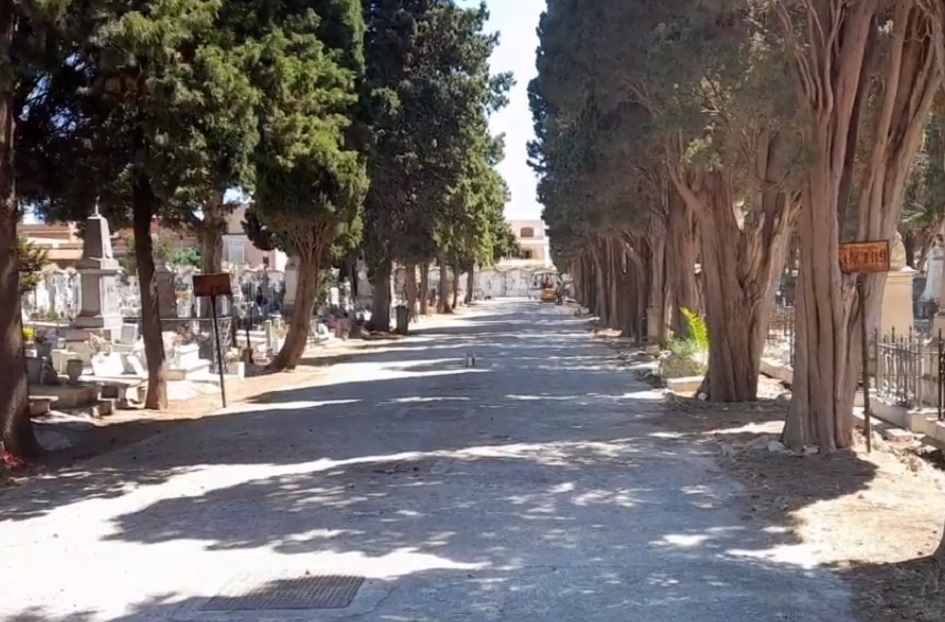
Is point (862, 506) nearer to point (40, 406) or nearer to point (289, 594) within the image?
point (289, 594)

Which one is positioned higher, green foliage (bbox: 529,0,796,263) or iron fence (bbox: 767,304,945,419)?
green foliage (bbox: 529,0,796,263)

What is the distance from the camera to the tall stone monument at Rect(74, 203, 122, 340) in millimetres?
25547

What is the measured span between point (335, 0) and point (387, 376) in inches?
330

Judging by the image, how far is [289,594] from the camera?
6.54m

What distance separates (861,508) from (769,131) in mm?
6726

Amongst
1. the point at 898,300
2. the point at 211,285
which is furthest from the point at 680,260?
the point at 211,285

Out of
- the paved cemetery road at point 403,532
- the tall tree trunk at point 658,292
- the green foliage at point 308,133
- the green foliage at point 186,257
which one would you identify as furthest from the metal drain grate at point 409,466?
the green foliage at point 186,257

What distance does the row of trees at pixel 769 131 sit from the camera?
1109 centimetres

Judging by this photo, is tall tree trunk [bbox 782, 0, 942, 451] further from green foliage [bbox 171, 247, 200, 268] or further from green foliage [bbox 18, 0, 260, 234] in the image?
green foliage [bbox 171, 247, 200, 268]

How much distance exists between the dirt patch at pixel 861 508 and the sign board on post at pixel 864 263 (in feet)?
2.98

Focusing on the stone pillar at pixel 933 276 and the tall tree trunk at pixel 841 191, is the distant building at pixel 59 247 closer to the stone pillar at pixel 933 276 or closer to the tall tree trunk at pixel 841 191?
the stone pillar at pixel 933 276

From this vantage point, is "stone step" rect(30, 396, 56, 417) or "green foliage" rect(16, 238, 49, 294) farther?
"green foliage" rect(16, 238, 49, 294)

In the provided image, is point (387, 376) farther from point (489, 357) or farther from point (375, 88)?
point (375, 88)


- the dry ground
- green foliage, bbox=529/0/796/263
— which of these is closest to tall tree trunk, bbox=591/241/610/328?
green foliage, bbox=529/0/796/263
